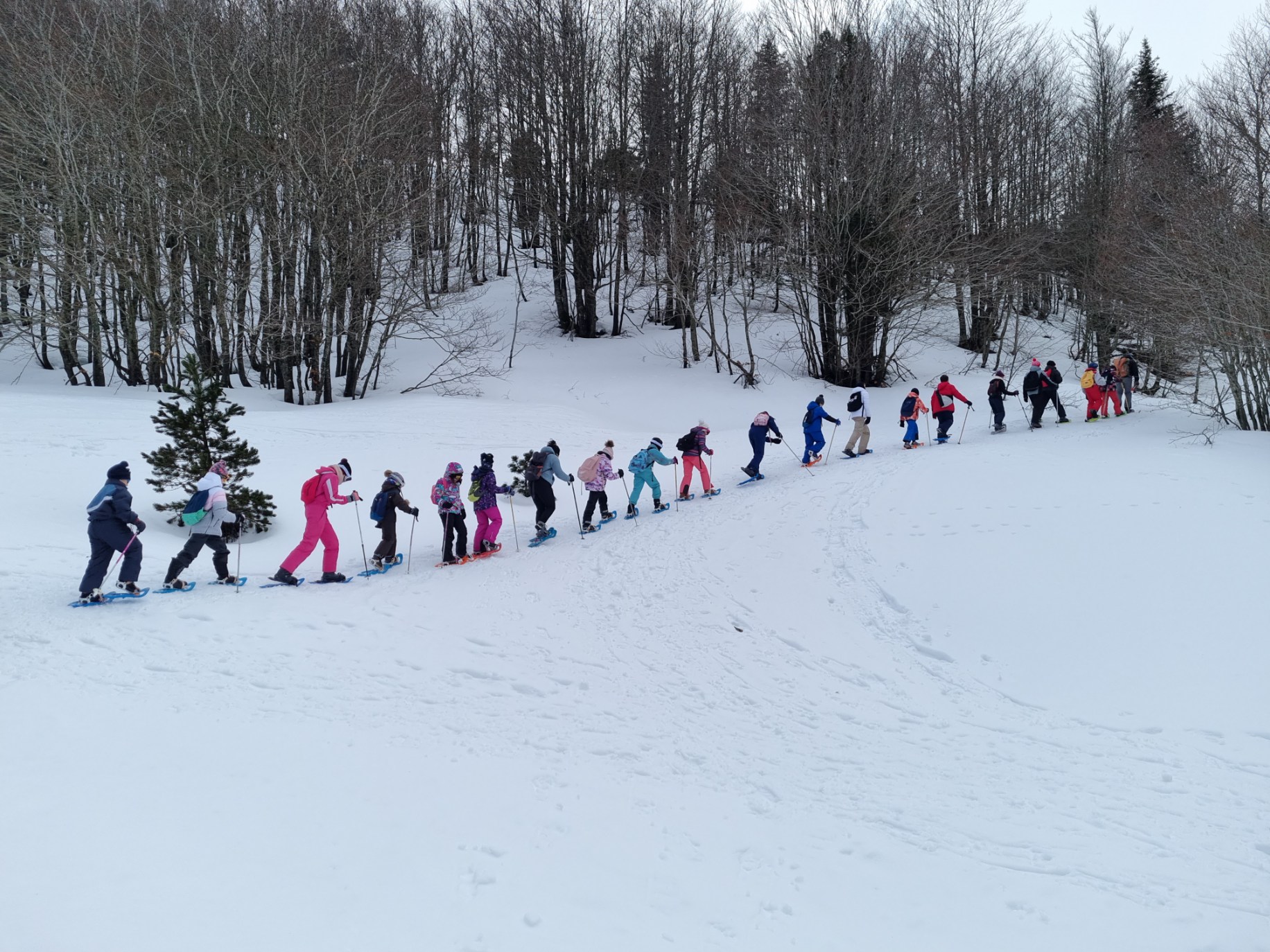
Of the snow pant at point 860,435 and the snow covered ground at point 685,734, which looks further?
the snow pant at point 860,435

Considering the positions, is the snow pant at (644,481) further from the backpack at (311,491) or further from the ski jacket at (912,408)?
the ski jacket at (912,408)

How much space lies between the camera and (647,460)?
13469 millimetres

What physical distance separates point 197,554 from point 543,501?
497cm

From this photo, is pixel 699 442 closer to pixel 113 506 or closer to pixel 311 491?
pixel 311 491

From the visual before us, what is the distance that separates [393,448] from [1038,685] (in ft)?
45.8

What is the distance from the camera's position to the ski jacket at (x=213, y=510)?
30.0 ft

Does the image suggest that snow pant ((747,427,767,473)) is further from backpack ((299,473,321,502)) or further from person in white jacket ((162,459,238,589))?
person in white jacket ((162,459,238,589))

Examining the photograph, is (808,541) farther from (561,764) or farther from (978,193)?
(978,193)

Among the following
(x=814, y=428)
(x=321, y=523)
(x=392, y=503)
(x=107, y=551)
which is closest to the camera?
(x=107, y=551)

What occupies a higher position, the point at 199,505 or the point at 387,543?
the point at 199,505

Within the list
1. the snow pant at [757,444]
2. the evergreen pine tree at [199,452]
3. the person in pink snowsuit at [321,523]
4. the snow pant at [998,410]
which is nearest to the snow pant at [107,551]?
the person in pink snowsuit at [321,523]

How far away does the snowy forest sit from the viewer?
781 inches

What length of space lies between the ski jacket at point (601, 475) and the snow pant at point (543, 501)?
Answer: 0.80 metres

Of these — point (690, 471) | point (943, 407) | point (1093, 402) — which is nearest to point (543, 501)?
point (690, 471)
